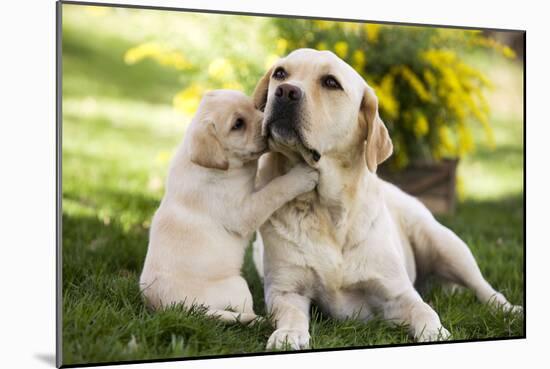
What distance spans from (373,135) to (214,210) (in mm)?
803

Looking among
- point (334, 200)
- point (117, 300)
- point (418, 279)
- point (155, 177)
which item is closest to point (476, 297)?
point (418, 279)

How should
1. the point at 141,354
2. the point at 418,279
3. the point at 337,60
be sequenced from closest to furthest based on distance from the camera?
the point at 141,354 < the point at 337,60 < the point at 418,279

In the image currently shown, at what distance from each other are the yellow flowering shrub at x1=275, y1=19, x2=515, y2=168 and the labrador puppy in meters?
2.32

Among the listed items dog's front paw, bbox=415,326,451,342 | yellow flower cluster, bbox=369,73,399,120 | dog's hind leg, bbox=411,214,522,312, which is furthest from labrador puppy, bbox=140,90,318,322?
yellow flower cluster, bbox=369,73,399,120

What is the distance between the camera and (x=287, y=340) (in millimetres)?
3123

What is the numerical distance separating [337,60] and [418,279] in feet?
5.14

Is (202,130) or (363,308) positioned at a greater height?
(202,130)

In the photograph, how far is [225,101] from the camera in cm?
338

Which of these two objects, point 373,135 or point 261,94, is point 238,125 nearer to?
point 261,94

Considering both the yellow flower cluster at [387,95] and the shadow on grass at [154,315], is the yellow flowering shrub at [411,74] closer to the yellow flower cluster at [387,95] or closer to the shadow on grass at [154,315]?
the yellow flower cluster at [387,95]

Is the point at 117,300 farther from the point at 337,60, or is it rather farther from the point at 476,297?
the point at 476,297

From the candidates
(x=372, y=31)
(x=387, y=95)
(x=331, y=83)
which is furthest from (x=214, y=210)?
(x=372, y=31)

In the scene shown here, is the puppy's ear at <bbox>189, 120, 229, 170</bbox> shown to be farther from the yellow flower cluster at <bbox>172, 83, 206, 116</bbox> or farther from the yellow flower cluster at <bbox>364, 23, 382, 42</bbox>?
the yellow flower cluster at <bbox>364, 23, 382, 42</bbox>

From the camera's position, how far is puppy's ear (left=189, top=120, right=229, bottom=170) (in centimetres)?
325
